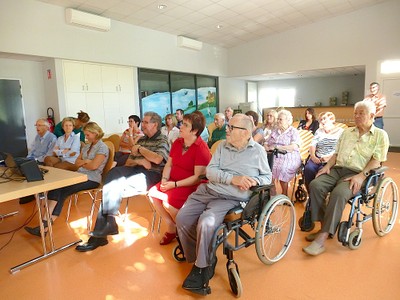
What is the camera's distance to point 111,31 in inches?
223

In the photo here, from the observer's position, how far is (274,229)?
6.74 feet

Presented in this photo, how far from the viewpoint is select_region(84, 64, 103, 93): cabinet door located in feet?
17.8

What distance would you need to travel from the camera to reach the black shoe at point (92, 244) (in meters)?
2.34

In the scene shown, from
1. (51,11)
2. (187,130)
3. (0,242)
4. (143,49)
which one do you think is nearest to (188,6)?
(143,49)

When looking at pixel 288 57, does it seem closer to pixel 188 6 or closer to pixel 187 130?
Result: pixel 188 6

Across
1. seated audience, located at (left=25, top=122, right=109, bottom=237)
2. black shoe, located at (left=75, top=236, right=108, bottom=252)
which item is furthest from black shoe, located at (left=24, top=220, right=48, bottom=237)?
black shoe, located at (left=75, top=236, right=108, bottom=252)

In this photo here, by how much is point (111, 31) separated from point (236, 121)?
15.5 feet

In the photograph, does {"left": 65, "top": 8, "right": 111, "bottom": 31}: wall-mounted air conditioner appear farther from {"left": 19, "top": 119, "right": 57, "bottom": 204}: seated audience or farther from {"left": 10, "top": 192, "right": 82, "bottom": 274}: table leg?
{"left": 10, "top": 192, "right": 82, "bottom": 274}: table leg

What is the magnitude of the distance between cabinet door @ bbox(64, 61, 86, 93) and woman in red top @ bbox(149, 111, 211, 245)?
369 centimetres

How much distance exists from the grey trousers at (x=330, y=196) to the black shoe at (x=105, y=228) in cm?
165

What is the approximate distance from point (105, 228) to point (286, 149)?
198cm

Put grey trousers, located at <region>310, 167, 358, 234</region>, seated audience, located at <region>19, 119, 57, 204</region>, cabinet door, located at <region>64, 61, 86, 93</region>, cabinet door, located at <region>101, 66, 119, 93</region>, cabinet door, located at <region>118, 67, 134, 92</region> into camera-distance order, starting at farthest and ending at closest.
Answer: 1. cabinet door, located at <region>118, 67, 134, 92</region>
2. cabinet door, located at <region>101, 66, 119, 93</region>
3. cabinet door, located at <region>64, 61, 86, 93</region>
4. seated audience, located at <region>19, 119, 57, 204</region>
5. grey trousers, located at <region>310, 167, 358, 234</region>

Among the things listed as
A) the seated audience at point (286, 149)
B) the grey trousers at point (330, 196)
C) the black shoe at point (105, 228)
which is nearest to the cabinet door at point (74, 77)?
the black shoe at point (105, 228)

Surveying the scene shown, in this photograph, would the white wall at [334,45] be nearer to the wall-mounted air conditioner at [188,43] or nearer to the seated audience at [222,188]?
the wall-mounted air conditioner at [188,43]
